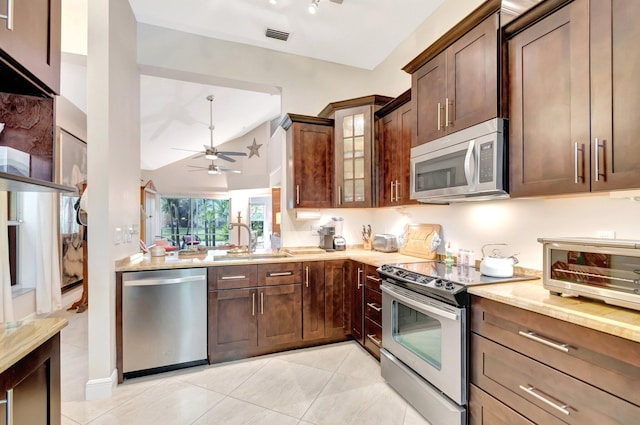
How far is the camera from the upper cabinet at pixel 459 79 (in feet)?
5.98

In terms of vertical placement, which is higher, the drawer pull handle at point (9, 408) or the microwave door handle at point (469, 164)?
the microwave door handle at point (469, 164)

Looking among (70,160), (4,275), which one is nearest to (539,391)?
(4,275)

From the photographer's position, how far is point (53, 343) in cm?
111

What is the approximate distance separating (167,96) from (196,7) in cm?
236

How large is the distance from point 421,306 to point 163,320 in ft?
6.84

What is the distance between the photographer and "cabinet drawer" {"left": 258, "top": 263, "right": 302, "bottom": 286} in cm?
280

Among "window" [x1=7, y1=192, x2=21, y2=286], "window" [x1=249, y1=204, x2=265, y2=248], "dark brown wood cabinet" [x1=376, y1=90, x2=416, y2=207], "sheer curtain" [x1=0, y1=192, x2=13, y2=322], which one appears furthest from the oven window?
"window" [x1=249, y1=204, x2=265, y2=248]

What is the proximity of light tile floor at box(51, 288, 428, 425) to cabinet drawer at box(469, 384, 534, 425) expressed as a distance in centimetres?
44

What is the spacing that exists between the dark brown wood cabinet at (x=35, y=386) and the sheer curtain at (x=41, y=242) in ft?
11.8

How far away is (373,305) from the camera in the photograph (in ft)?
8.79

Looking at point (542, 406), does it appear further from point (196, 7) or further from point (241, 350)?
point (196, 7)

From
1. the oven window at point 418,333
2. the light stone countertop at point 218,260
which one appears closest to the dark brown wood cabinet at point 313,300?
the light stone countertop at point 218,260

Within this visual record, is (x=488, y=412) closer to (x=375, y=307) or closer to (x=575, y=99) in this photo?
(x=375, y=307)

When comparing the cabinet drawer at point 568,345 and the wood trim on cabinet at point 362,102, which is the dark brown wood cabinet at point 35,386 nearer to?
the cabinet drawer at point 568,345
